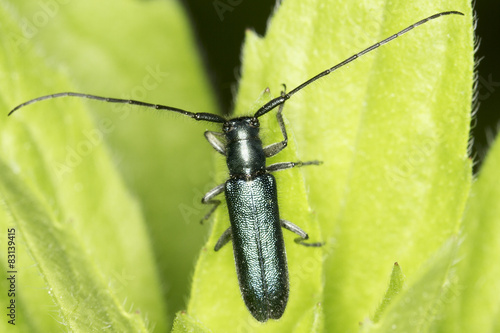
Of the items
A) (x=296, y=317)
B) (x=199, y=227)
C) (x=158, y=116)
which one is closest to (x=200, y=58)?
(x=158, y=116)

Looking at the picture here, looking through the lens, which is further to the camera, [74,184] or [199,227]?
[199,227]

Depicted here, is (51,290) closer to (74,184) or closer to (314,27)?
(74,184)

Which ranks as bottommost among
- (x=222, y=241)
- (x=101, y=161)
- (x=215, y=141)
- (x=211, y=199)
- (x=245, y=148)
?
(x=211, y=199)

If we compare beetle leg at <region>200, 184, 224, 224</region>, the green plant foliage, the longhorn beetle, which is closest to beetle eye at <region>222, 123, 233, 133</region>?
the longhorn beetle

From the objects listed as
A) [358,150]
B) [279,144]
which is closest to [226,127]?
[279,144]

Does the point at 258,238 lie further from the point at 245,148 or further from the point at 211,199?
the point at 245,148
